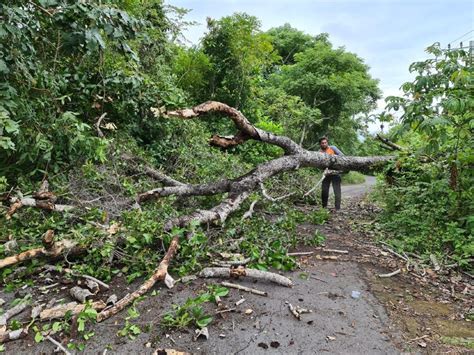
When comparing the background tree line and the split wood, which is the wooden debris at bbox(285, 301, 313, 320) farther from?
the background tree line

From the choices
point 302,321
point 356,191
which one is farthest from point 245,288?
point 356,191

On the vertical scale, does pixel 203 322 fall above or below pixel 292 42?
below

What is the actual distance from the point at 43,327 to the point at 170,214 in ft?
5.92

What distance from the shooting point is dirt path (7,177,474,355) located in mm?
2076

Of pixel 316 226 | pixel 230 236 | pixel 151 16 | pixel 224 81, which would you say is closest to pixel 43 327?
pixel 230 236

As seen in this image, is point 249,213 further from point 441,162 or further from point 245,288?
point 441,162

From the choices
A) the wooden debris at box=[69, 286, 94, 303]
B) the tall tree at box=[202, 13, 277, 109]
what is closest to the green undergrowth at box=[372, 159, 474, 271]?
the wooden debris at box=[69, 286, 94, 303]

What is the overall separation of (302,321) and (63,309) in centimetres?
168

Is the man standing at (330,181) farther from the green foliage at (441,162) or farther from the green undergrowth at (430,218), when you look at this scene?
the green foliage at (441,162)

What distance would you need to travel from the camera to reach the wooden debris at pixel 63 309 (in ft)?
7.37

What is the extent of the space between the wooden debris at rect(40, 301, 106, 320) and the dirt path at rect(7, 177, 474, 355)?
0.16m

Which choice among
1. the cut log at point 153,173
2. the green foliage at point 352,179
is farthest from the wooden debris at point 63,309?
the green foliage at point 352,179

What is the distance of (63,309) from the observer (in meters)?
2.29

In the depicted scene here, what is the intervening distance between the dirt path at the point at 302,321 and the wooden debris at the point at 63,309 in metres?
0.16
